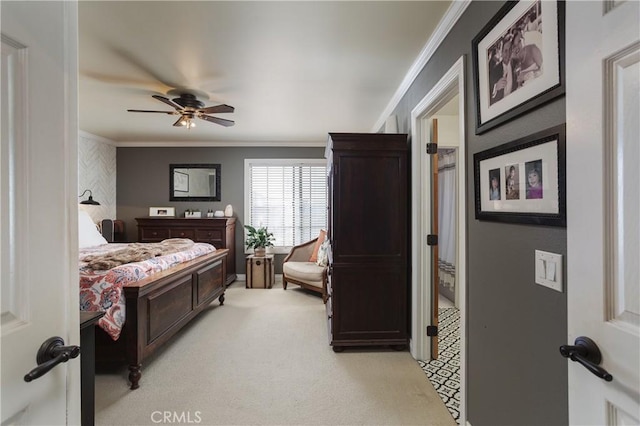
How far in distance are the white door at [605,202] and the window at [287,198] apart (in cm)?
478

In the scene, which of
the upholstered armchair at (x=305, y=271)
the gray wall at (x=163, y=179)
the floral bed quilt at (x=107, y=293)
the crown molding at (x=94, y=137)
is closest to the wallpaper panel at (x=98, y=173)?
the crown molding at (x=94, y=137)

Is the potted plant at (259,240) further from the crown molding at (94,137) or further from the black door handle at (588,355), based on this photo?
the black door handle at (588,355)

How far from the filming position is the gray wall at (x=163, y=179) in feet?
17.7

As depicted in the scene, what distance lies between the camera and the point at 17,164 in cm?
62

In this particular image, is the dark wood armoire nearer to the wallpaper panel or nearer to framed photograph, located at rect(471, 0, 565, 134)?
framed photograph, located at rect(471, 0, 565, 134)

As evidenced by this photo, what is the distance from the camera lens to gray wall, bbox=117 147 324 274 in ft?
17.7

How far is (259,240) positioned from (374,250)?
2.89 metres

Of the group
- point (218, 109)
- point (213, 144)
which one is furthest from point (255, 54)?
Result: point (213, 144)

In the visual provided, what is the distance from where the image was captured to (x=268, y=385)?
2.11m

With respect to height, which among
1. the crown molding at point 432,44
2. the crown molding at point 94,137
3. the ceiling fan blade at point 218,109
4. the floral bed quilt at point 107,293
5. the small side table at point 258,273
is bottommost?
the small side table at point 258,273

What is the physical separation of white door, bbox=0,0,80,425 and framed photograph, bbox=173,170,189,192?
493 cm

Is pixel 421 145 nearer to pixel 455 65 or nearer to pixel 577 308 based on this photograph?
pixel 455 65

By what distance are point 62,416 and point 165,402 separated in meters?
1.46

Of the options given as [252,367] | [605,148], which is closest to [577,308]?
[605,148]
